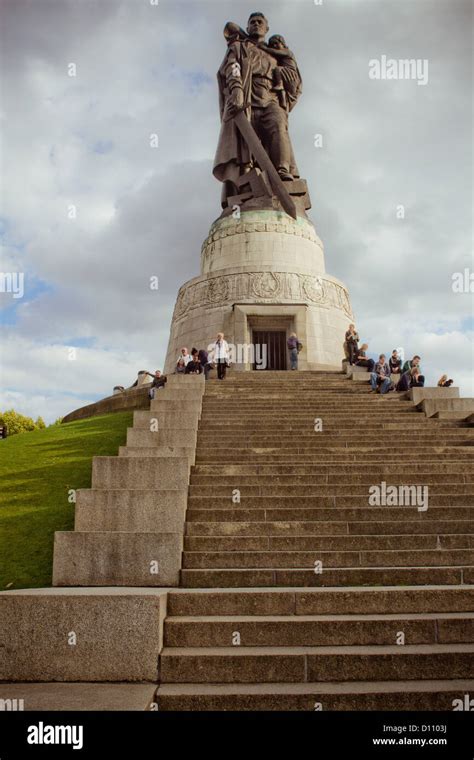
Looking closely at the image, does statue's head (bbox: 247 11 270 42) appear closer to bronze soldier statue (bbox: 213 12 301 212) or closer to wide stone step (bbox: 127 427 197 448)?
bronze soldier statue (bbox: 213 12 301 212)

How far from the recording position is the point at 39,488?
1127 cm

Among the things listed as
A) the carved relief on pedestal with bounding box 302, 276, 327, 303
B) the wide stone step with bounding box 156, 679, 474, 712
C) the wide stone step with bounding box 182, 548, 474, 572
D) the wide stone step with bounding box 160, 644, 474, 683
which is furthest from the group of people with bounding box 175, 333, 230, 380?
the wide stone step with bounding box 156, 679, 474, 712

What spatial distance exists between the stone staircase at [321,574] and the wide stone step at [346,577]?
1cm

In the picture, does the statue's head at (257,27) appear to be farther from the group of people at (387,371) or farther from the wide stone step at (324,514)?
the wide stone step at (324,514)

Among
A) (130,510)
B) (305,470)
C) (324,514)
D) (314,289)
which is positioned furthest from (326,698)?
(314,289)

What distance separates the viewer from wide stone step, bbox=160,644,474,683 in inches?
235

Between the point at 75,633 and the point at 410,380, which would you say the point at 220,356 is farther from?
the point at 75,633

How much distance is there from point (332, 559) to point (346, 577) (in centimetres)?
50

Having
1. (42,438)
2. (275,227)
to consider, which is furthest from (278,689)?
(275,227)

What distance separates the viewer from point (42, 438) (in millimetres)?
16844

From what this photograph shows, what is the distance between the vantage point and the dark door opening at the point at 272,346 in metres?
28.6
